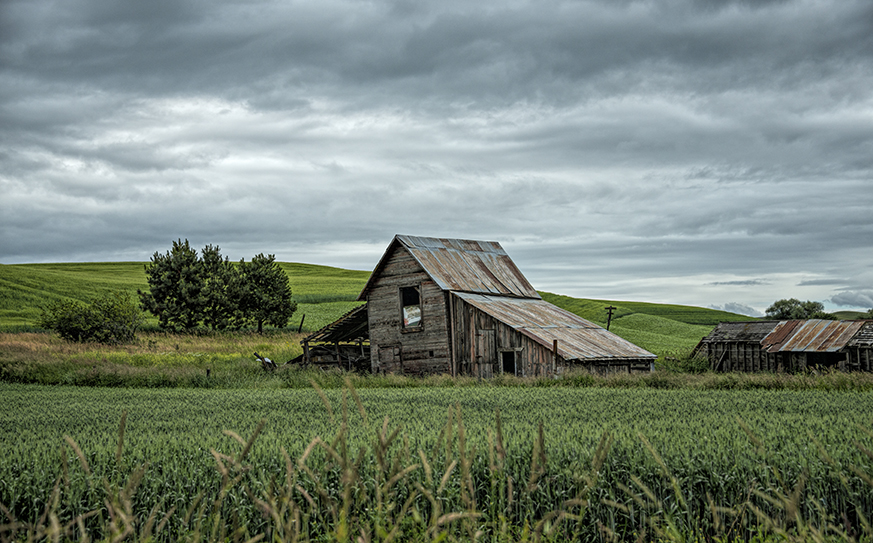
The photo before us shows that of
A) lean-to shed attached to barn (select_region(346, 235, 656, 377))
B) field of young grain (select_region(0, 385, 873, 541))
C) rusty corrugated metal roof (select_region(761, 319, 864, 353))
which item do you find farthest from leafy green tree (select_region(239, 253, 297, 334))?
field of young grain (select_region(0, 385, 873, 541))

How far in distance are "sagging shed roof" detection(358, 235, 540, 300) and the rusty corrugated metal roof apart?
640 inches

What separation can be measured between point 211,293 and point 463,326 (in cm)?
3658

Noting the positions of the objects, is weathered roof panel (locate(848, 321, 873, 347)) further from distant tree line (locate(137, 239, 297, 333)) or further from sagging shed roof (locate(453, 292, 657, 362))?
distant tree line (locate(137, 239, 297, 333))

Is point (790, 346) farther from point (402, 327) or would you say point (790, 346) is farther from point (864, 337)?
point (402, 327)

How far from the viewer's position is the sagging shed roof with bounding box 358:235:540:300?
118 feet

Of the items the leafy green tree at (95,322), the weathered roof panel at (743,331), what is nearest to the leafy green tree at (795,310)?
the weathered roof panel at (743,331)

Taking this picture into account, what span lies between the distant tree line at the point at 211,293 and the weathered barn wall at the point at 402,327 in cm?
Result: 2933

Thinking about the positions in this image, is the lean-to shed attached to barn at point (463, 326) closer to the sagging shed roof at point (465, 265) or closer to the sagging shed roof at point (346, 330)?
the sagging shed roof at point (465, 265)

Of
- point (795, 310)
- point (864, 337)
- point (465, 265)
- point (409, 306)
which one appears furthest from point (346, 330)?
point (795, 310)

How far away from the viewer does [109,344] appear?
50.6m

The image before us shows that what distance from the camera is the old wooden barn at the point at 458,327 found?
→ 31.3 meters

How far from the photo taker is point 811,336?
43281 mm

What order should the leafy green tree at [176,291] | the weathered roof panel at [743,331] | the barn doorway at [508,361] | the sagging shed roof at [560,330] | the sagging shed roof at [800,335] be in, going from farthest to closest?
the leafy green tree at [176,291], the weathered roof panel at [743,331], the sagging shed roof at [800,335], the barn doorway at [508,361], the sagging shed roof at [560,330]

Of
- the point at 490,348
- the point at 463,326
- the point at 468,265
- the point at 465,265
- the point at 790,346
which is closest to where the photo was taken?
the point at 490,348
